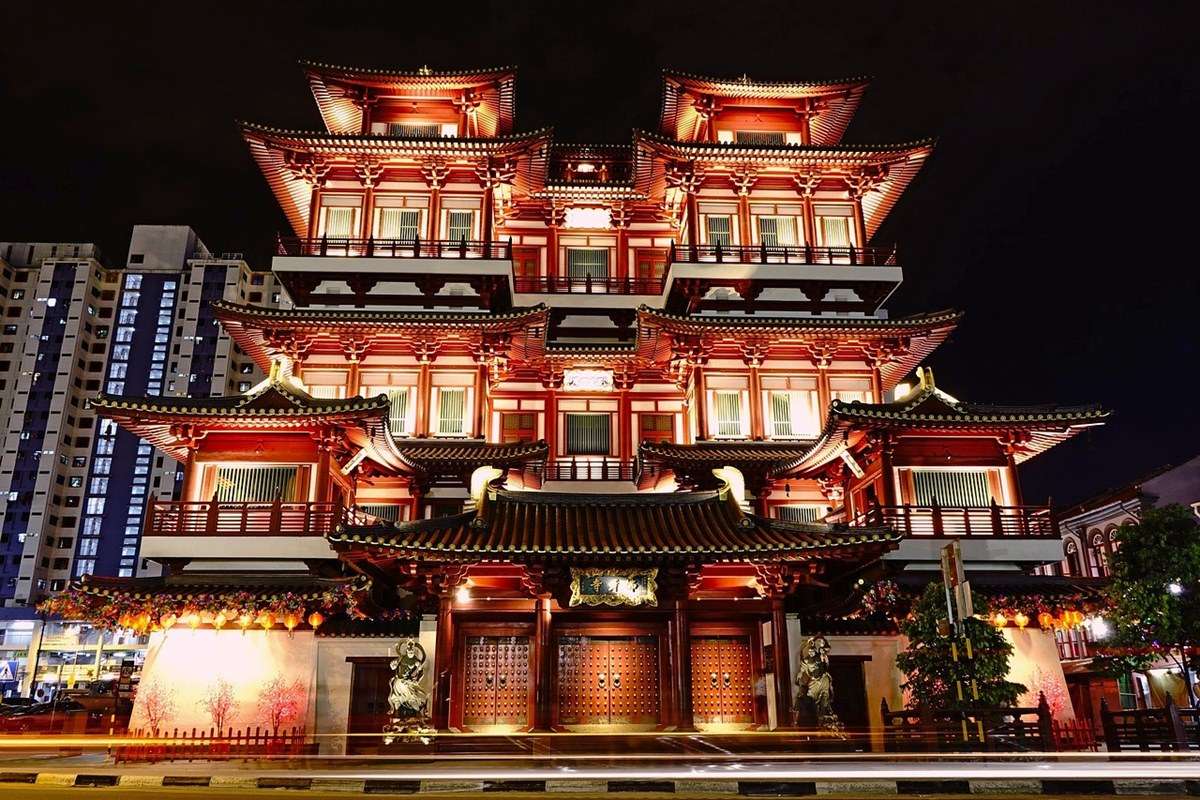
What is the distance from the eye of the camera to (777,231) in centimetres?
3791

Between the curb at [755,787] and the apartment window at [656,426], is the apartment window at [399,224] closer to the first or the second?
the apartment window at [656,426]

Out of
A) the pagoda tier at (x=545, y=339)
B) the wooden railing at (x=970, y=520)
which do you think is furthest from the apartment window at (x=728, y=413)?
the wooden railing at (x=970, y=520)

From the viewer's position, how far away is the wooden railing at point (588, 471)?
33.6 m

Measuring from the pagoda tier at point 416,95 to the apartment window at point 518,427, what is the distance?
535 inches

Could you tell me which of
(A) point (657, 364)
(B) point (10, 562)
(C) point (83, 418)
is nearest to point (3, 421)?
(C) point (83, 418)

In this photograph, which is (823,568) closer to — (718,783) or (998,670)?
(998,670)

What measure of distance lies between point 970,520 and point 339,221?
28367 mm

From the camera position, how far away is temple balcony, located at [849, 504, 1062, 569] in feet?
85.5

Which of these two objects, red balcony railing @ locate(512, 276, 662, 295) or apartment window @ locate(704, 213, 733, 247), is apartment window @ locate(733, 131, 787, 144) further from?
red balcony railing @ locate(512, 276, 662, 295)

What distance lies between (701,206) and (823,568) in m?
22.0

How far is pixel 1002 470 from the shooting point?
28094 mm

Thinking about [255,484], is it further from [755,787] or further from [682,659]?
→ [755,787]

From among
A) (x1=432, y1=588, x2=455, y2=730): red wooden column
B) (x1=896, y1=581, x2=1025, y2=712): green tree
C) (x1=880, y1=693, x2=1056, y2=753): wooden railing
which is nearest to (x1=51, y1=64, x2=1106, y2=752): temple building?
(x1=432, y1=588, x2=455, y2=730): red wooden column

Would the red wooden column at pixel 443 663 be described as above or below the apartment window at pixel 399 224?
below
